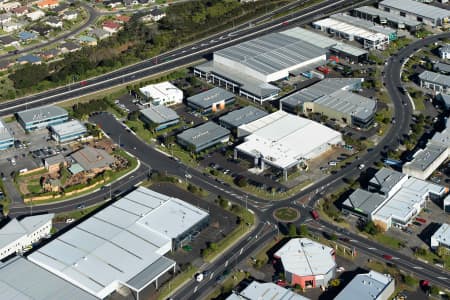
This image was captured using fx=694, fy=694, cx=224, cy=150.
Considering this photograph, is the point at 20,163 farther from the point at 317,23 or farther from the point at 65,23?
the point at 317,23

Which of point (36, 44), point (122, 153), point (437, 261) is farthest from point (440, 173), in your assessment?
point (36, 44)

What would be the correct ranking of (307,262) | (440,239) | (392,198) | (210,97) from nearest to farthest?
1. (307,262)
2. (440,239)
3. (392,198)
4. (210,97)

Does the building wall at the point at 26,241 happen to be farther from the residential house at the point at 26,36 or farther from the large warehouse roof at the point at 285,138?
the residential house at the point at 26,36

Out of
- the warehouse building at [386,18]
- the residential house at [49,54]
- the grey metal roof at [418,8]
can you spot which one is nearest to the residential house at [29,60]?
the residential house at [49,54]

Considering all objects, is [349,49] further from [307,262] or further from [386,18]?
[307,262]

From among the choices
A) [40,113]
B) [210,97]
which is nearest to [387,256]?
[210,97]

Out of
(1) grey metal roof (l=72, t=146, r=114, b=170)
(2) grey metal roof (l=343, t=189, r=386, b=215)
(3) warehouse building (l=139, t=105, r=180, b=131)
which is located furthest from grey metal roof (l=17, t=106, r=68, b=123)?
(2) grey metal roof (l=343, t=189, r=386, b=215)
